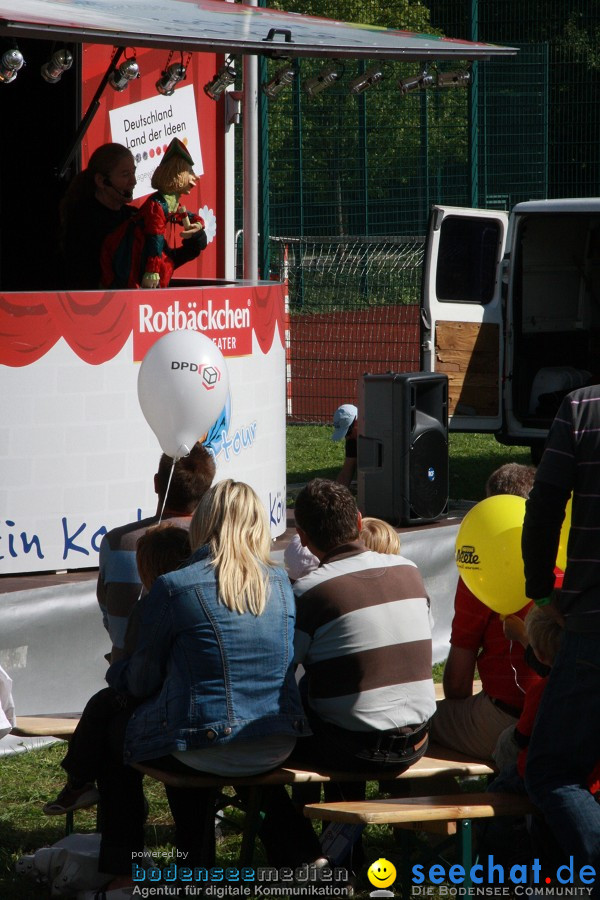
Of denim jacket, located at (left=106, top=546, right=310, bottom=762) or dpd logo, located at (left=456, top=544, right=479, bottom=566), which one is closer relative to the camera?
denim jacket, located at (left=106, top=546, right=310, bottom=762)

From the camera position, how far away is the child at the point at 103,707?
150 inches

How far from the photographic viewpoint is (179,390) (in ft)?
16.8

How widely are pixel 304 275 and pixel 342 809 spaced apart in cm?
1282

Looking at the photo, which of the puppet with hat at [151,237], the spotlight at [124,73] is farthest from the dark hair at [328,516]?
the spotlight at [124,73]

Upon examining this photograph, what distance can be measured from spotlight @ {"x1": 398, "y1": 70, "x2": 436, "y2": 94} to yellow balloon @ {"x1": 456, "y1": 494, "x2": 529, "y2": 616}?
14.4ft

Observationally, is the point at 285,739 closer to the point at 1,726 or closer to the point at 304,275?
the point at 1,726

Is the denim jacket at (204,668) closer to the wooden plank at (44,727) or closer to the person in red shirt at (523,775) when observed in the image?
the wooden plank at (44,727)

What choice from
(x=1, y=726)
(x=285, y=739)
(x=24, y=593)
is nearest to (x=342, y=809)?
(x=285, y=739)

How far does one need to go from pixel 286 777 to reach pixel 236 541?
0.70 m

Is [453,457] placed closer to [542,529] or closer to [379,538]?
[379,538]

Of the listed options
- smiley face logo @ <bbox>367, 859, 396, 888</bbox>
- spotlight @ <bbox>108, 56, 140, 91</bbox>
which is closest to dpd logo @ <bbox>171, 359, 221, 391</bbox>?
smiley face logo @ <bbox>367, 859, 396, 888</bbox>

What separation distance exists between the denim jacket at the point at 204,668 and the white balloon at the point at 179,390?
4.71 ft

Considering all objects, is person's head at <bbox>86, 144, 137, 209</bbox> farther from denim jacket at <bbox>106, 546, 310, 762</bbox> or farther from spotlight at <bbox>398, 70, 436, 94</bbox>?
denim jacket at <bbox>106, 546, 310, 762</bbox>

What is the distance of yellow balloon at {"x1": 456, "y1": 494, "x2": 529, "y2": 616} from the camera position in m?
3.87
